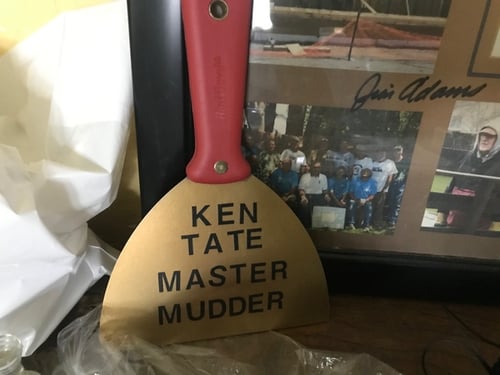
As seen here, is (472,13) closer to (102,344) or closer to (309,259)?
(309,259)

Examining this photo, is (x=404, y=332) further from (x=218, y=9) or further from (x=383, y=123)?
(x=218, y=9)

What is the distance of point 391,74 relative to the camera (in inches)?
19.3

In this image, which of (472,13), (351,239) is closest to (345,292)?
(351,239)

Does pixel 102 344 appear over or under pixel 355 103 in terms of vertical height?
under

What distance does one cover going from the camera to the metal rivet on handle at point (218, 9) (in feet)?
1.47

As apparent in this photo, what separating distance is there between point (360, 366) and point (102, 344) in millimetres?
229

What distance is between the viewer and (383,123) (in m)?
0.51

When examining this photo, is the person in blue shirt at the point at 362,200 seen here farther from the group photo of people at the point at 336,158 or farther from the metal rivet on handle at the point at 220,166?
the metal rivet on handle at the point at 220,166

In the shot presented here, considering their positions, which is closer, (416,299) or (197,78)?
(197,78)

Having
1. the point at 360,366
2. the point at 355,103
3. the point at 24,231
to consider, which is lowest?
the point at 360,366

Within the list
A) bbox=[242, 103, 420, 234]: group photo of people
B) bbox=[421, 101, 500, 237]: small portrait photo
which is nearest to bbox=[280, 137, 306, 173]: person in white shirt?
bbox=[242, 103, 420, 234]: group photo of people

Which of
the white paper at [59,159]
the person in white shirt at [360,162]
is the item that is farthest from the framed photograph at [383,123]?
the white paper at [59,159]
